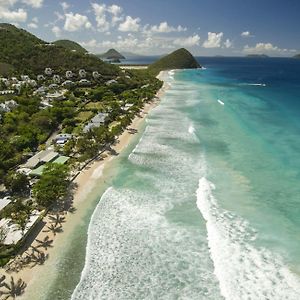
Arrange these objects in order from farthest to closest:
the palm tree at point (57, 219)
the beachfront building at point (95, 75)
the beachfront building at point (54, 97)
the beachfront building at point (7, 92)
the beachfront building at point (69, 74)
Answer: the beachfront building at point (95, 75), the beachfront building at point (69, 74), the beachfront building at point (7, 92), the beachfront building at point (54, 97), the palm tree at point (57, 219)

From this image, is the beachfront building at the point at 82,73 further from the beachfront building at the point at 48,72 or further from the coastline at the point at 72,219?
the coastline at the point at 72,219

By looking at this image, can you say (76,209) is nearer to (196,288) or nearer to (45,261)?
(45,261)

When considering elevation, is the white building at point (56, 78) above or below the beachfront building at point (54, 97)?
above

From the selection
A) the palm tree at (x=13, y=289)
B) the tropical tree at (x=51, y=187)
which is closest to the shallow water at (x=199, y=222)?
the palm tree at (x=13, y=289)

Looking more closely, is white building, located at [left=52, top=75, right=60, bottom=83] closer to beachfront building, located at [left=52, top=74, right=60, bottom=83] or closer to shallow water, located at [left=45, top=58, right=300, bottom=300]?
beachfront building, located at [left=52, top=74, right=60, bottom=83]

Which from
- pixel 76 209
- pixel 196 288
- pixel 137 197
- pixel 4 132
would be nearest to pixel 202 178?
pixel 137 197

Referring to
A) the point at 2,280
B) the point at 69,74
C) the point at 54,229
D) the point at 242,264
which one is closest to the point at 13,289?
the point at 2,280

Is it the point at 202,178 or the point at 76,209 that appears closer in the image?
the point at 76,209
